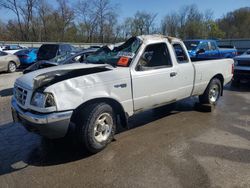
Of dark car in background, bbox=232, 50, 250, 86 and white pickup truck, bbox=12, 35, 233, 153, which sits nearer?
white pickup truck, bbox=12, 35, 233, 153

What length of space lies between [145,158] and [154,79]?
1.64 meters

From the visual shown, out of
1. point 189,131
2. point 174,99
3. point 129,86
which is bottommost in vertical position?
point 189,131

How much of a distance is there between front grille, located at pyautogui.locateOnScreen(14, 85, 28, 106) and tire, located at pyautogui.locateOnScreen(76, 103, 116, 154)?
36.1 inches

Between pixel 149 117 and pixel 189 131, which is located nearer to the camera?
pixel 189 131

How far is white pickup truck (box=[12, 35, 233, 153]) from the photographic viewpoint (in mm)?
4023

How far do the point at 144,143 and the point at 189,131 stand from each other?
117cm

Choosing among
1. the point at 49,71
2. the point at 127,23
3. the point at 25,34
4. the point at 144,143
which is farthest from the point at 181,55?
the point at 127,23

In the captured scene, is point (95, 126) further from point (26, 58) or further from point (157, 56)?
point (26, 58)

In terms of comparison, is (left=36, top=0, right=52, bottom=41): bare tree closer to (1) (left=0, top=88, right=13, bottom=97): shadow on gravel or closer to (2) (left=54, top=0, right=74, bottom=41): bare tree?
(2) (left=54, top=0, right=74, bottom=41): bare tree

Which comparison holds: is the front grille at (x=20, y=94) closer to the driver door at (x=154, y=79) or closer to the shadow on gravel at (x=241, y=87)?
the driver door at (x=154, y=79)

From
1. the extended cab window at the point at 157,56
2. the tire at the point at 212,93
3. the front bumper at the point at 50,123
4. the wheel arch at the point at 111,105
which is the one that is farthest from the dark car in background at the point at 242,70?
the front bumper at the point at 50,123

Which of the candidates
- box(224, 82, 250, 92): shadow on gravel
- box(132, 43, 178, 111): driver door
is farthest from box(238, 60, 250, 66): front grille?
box(132, 43, 178, 111): driver door

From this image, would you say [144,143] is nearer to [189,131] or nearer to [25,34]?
[189,131]

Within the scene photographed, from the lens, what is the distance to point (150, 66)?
5.60 metres
